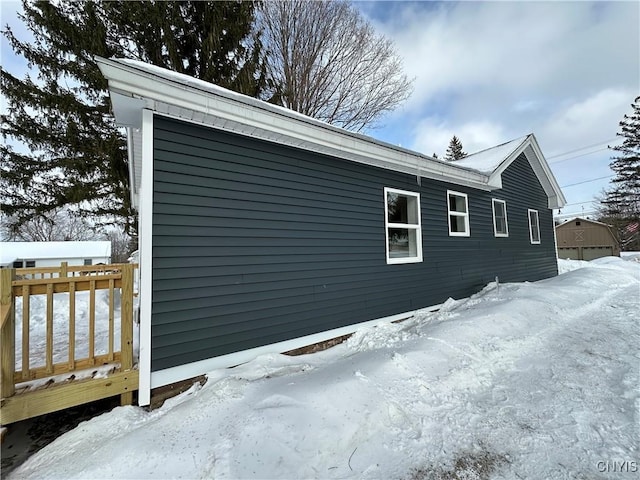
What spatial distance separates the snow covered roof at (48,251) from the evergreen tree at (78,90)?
2002 centimetres

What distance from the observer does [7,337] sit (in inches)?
93.3

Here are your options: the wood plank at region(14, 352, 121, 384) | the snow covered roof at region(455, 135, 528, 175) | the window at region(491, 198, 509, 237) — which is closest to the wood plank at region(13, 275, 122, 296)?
the wood plank at region(14, 352, 121, 384)

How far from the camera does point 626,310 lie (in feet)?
17.9

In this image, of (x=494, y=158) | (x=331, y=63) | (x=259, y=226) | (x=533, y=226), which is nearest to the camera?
(x=259, y=226)

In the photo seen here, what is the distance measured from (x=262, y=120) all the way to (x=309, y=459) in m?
3.41

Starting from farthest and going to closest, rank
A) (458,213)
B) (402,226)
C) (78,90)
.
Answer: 1. (78,90)
2. (458,213)
3. (402,226)

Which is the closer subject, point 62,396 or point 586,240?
point 62,396

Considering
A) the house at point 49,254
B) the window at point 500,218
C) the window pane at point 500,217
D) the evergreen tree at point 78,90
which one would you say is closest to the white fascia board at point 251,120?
the window at point 500,218

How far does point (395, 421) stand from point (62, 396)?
2.84 metres

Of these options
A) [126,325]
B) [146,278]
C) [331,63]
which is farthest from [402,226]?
[331,63]

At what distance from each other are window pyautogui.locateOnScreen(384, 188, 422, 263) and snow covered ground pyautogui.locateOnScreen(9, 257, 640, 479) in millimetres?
1942

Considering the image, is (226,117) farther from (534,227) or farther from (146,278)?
(534,227)

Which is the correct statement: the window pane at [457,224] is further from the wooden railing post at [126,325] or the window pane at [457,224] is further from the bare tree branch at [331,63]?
the bare tree branch at [331,63]

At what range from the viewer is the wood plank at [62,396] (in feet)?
7.61
